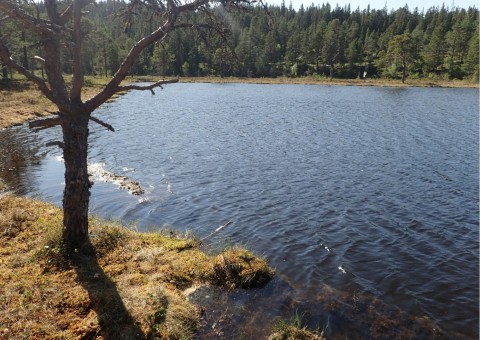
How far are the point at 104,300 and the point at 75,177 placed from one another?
368 centimetres

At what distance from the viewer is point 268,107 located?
59719 millimetres

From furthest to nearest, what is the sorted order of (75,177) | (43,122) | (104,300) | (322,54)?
(322,54) < (75,177) < (43,122) < (104,300)

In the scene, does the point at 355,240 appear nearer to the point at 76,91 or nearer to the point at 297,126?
the point at 76,91

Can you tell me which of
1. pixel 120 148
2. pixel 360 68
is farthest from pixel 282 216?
pixel 360 68

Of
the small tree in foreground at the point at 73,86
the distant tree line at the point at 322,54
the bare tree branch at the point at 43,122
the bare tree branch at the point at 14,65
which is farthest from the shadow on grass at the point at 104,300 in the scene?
the distant tree line at the point at 322,54

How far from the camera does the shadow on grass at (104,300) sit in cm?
843

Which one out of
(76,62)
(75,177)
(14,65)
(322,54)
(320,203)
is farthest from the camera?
(322,54)

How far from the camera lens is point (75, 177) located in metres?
10.9

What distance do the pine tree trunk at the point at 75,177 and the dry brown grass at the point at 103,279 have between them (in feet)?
2.30

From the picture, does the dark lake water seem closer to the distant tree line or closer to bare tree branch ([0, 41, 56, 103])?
bare tree branch ([0, 41, 56, 103])

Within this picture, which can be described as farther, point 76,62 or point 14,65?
point 76,62

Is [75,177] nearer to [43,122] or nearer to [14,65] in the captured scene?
[43,122]

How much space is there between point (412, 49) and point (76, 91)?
414ft

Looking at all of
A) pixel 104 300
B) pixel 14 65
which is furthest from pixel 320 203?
pixel 14 65
